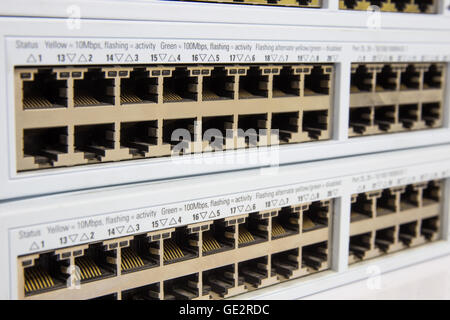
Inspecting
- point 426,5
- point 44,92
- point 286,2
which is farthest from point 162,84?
point 426,5

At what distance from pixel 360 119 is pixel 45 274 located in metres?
0.62

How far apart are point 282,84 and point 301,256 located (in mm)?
284

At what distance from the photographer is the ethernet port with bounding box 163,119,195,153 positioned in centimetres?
82

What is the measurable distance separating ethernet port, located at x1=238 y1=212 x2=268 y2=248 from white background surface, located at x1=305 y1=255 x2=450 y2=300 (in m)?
0.14

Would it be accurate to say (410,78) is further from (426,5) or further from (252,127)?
(252,127)

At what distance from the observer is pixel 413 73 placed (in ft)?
3.74

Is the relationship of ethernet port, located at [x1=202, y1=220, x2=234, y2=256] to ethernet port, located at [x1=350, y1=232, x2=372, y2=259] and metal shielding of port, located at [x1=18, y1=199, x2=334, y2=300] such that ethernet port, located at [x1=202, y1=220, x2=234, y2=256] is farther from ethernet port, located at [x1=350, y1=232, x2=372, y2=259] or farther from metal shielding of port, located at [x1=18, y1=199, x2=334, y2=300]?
ethernet port, located at [x1=350, y1=232, x2=372, y2=259]

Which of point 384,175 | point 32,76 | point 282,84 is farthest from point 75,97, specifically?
point 384,175

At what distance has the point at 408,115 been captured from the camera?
3.80 ft

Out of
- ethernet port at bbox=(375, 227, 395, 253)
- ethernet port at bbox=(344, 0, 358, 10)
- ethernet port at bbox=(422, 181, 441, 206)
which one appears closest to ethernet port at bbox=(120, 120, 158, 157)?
ethernet port at bbox=(344, 0, 358, 10)

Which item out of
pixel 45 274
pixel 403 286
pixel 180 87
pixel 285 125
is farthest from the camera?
pixel 403 286

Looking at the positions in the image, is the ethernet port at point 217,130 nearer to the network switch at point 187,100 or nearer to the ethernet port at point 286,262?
the network switch at point 187,100

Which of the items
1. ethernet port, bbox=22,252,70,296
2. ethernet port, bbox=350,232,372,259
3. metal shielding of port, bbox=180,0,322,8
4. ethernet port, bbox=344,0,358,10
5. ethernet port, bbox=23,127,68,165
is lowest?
ethernet port, bbox=350,232,372,259
